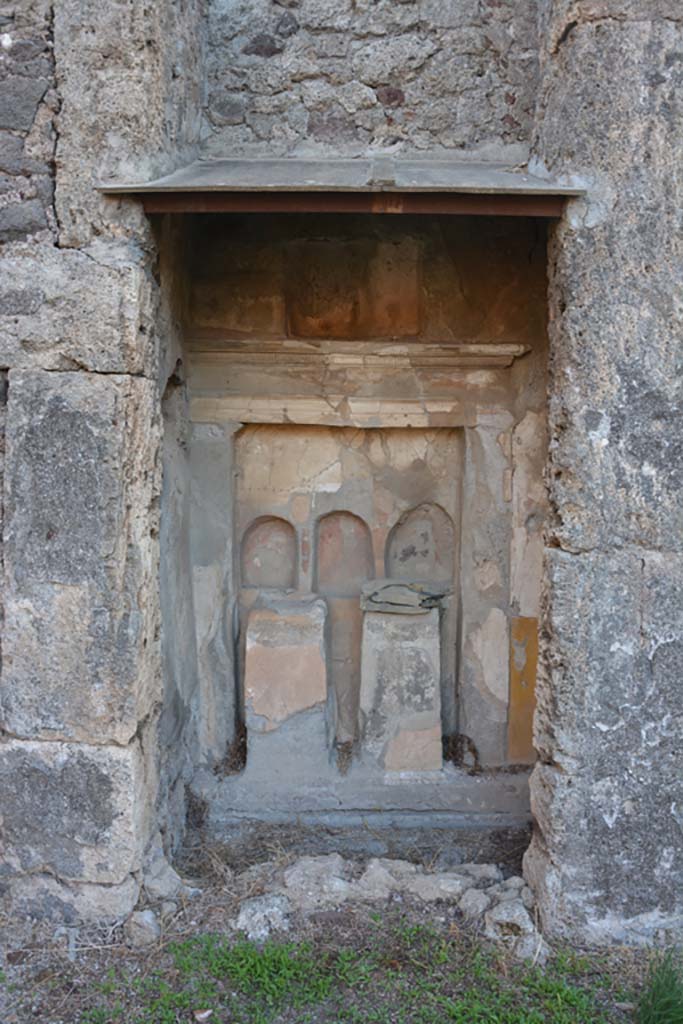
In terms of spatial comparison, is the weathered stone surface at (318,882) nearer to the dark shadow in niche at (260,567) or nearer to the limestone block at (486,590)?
the dark shadow in niche at (260,567)

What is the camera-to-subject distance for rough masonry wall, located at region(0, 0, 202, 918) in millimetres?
3045

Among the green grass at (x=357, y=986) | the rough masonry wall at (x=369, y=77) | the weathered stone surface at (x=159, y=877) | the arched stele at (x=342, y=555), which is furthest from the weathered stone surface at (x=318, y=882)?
the rough masonry wall at (x=369, y=77)

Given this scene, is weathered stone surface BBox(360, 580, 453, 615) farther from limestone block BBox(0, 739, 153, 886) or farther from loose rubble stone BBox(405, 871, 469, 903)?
limestone block BBox(0, 739, 153, 886)

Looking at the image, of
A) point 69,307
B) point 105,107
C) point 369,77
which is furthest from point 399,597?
point 105,107

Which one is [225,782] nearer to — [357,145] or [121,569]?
[121,569]

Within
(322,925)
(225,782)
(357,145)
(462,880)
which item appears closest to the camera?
(322,925)

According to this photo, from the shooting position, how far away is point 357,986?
10.0 ft

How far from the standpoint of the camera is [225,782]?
4.30 metres

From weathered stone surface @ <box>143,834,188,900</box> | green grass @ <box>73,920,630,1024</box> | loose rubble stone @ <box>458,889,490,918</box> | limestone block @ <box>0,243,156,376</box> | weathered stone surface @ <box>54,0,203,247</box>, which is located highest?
weathered stone surface @ <box>54,0,203,247</box>

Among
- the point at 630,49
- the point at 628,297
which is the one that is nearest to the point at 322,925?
the point at 628,297

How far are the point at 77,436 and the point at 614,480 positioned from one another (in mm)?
1927

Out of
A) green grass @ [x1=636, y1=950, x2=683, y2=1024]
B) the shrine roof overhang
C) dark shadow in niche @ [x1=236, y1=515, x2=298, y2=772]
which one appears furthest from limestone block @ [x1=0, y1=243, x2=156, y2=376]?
green grass @ [x1=636, y1=950, x2=683, y2=1024]

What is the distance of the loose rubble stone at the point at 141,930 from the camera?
10.6 feet

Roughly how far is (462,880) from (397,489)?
6.12 feet
